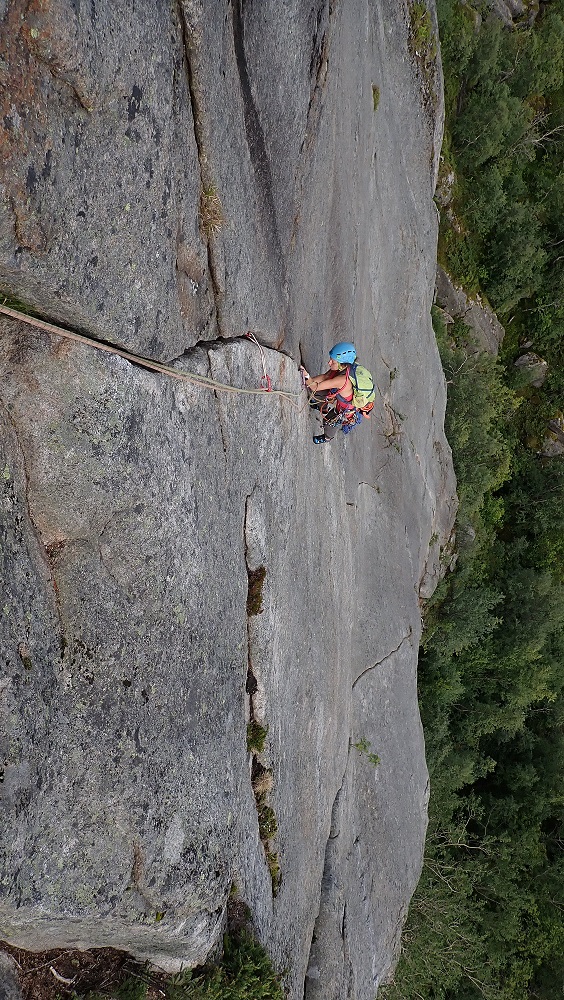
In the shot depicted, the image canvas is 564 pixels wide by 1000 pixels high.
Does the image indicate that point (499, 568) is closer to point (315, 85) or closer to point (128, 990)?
point (315, 85)

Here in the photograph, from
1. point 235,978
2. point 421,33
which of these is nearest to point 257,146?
point 235,978

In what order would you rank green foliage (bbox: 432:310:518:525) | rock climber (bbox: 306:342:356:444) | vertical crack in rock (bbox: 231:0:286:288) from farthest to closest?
green foliage (bbox: 432:310:518:525)
rock climber (bbox: 306:342:356:444)
vertical crack in rock (bbox: 231:0:286:288)

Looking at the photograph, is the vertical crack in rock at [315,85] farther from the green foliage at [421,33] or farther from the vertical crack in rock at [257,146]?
the green foliage at [421,33]

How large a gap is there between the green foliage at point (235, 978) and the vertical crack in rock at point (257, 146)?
6.60 metres

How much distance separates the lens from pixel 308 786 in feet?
25.5

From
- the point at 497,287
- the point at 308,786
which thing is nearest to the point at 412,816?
the point at 308,786

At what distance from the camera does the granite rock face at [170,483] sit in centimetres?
391

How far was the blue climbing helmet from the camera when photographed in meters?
8.22

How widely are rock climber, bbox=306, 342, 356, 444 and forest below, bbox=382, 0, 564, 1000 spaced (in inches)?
378

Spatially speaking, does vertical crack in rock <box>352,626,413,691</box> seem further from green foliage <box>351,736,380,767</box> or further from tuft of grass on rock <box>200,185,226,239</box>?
tuft of grass on rock <box>200,185,226,239</box>

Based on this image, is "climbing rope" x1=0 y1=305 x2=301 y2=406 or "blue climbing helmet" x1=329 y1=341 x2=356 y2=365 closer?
"climbing rope" x1=0 y1=305 x2=301 y2=406

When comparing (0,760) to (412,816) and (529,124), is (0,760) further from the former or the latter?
(529,124)

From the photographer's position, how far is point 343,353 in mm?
8242

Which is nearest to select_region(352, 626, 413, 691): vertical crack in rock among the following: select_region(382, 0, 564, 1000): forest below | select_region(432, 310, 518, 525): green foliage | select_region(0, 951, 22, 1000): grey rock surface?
select_region(382, 0, 564, 1000): forest below
